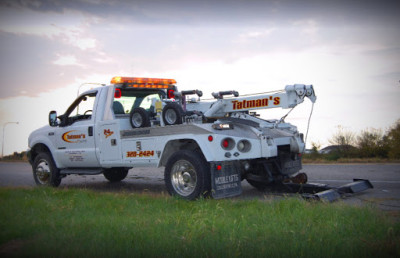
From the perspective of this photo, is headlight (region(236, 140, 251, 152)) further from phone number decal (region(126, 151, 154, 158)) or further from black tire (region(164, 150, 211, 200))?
phone number decal (region(126, 151, 154, 158))

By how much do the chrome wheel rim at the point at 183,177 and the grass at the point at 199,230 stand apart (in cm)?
64

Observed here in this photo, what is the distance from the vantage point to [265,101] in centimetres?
700

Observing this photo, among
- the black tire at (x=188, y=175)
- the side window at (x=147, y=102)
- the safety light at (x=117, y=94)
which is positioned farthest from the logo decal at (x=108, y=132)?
the black tire at (x=188, y=175)

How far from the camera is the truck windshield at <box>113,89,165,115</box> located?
906cm

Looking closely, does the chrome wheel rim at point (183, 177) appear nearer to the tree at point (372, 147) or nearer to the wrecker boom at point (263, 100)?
the wrecker boom at point (263, 100)

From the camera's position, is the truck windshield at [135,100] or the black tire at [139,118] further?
the truck windshield at [135,100]

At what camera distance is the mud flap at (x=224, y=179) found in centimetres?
659

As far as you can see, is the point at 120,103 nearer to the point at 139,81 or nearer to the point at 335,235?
the point at 139,81

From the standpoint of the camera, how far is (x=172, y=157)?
277 inches

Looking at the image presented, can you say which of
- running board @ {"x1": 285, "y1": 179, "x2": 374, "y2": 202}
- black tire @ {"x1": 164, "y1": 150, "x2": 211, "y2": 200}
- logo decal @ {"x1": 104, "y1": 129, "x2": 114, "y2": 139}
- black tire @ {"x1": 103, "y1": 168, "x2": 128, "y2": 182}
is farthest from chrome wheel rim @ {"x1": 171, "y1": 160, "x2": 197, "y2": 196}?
black tire @ {"x1": 103, "y1": 168, "x2": 128, "y2": 182}

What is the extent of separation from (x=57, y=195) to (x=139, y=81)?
9.81 ft

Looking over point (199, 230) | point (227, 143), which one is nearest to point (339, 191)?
point (227, 143)

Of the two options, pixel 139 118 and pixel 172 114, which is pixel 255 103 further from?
pixel 139 118

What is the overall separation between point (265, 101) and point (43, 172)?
6269 mm
